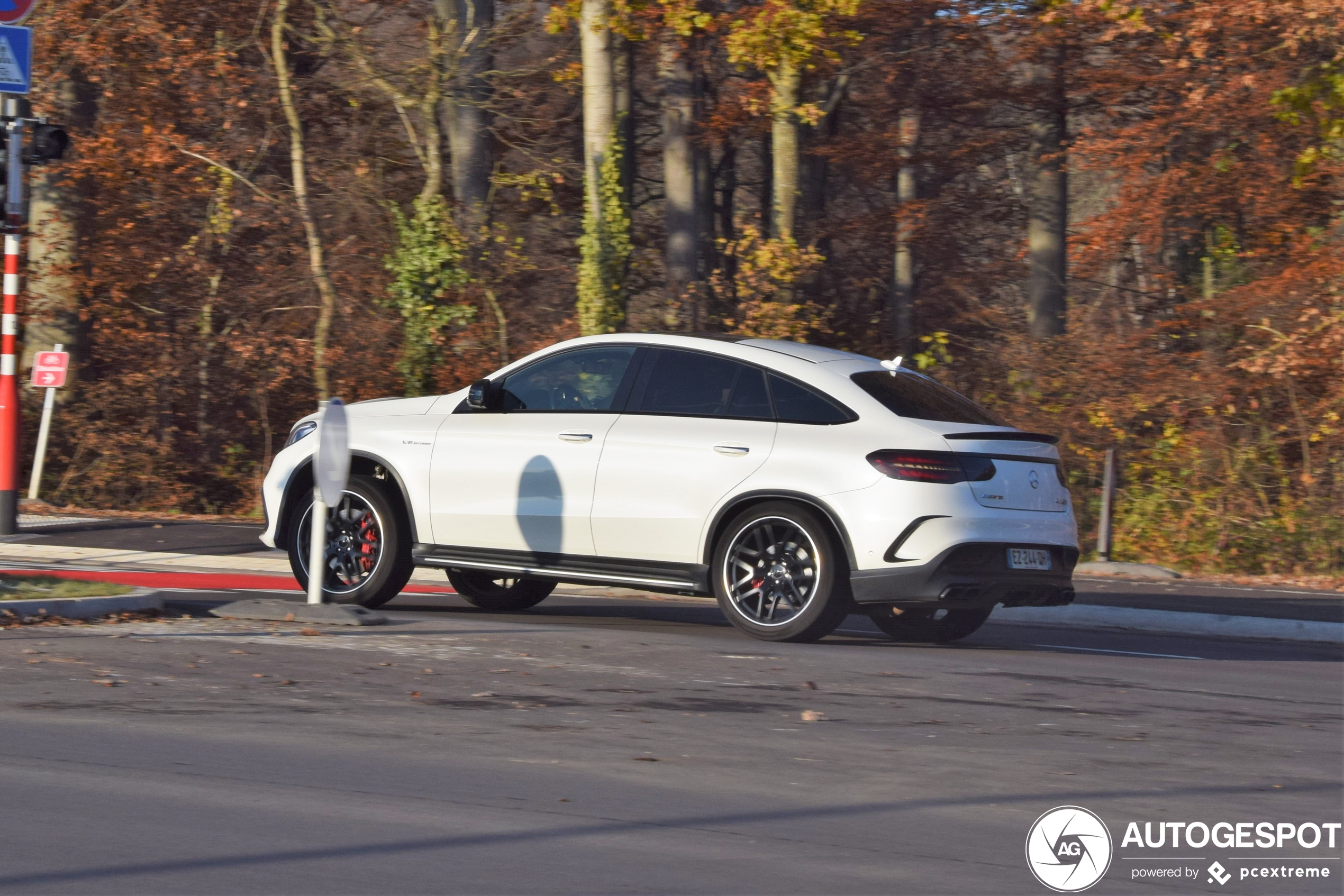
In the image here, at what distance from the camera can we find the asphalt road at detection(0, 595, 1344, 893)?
500cm

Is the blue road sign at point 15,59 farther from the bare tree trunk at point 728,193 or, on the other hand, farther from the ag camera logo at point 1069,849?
the bare tree trunk at point 728,193

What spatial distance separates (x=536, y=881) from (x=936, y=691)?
12.5 ft

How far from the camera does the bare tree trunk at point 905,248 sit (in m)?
25.9

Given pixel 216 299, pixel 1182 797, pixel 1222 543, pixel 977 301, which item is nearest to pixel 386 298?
pixel 216 299

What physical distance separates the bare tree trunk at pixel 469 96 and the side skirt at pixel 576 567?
12.2 m

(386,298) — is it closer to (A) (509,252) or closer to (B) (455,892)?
(A) (509,252)

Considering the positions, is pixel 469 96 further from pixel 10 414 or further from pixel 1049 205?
pixel 10 414

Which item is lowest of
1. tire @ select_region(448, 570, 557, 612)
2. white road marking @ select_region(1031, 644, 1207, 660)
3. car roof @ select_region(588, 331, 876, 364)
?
white road marking @ select_region(1031, 644, 1207, 660)

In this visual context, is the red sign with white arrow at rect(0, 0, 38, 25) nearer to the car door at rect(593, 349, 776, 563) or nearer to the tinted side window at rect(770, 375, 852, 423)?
the car door at rect(593, 349, 776, 563)

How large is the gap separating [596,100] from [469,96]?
2.51 m

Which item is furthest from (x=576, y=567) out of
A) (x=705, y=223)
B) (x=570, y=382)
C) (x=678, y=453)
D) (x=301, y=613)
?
(x=705, y=223)

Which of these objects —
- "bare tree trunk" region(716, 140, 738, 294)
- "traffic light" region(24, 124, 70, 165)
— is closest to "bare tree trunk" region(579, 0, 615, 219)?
"traffic light" region(24, 124, 70, 165)

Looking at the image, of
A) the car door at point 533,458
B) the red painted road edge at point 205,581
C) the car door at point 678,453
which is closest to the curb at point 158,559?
the red painted road edge at point 205,581

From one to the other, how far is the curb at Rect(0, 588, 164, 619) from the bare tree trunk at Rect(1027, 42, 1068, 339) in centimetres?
1607
